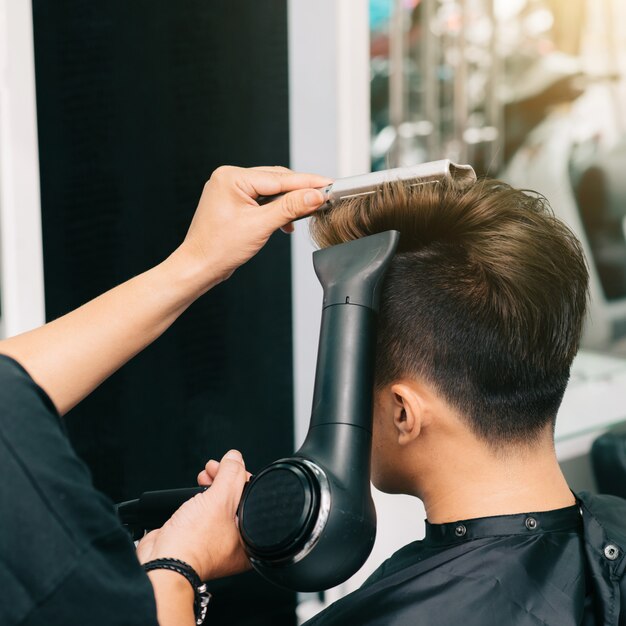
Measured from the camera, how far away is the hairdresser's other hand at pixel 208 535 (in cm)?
99

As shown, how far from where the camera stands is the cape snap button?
3.62 feet

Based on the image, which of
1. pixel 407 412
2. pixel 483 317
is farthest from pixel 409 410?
A: pixel 483 317

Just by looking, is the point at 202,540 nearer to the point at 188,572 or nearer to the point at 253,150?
the point at 188,572

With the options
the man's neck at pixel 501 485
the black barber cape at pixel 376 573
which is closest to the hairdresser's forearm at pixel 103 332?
the black barber cape at pixel 376 573

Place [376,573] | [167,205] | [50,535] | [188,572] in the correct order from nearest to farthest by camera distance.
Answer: [50,535]
[188,572]
[376,573]
[167,205]

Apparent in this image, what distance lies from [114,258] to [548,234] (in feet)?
3.25

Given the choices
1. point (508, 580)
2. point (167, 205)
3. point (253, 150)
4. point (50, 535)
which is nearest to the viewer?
point (50, 535)

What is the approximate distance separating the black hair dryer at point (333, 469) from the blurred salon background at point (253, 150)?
833 mm

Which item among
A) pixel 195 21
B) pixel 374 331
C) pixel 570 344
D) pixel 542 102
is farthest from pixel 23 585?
pixel 542 102

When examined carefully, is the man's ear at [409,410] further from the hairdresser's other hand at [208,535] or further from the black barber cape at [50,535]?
the black barber cape at [50,535]

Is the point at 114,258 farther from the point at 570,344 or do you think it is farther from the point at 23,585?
the point at 23,585

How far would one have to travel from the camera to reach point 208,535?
3.33ft

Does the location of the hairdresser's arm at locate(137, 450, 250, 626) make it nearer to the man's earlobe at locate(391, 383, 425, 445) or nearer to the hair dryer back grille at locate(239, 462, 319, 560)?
the hair dryer back grille at locate(239, 462, 319, 560)

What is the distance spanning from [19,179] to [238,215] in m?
0.69
